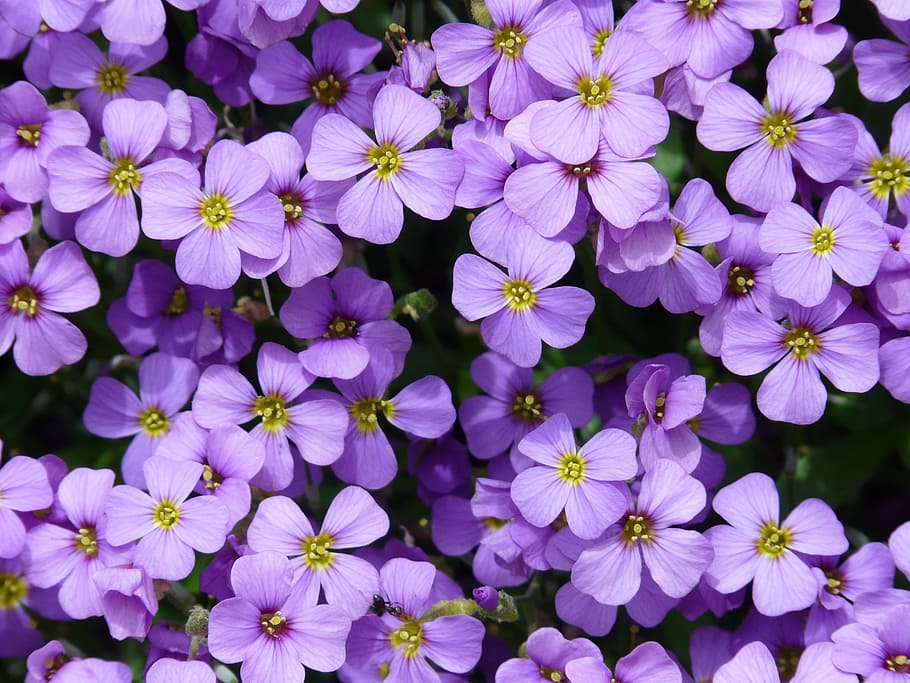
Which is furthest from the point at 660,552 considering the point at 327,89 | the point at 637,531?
the point at 327,89

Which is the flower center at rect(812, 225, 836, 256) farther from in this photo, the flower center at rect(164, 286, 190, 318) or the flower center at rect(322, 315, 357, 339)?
the flower center at rect(164, 286, 190, 318)

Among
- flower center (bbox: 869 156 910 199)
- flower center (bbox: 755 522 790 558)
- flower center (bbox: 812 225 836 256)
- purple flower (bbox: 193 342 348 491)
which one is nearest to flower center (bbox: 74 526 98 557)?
purple flower (bbox: 193 342 348 491)

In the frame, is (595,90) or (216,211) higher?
(595,90)

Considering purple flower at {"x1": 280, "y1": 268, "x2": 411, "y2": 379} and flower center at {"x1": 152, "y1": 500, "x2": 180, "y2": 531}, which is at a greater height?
purple flower at {"x1": 280, "y1": 268, "x2": 411, "y2": 379}

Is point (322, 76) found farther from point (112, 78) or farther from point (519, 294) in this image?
point (519, 294)

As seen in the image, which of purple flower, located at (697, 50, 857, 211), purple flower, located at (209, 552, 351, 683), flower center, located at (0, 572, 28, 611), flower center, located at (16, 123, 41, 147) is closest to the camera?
purple flower, located at (209, 552, 351, 683)

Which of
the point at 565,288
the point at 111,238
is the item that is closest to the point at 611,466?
the point at 565,288

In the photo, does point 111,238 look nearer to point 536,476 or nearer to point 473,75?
point 473,75
